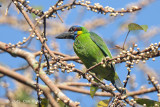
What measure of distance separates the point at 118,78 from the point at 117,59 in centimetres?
142

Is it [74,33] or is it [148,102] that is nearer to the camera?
[148,102]

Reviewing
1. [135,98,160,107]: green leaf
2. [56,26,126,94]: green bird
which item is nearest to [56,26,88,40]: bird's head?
[56,26,126,94]: green bird

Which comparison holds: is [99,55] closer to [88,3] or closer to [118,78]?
[118,78]

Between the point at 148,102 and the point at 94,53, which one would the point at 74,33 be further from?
the point at 148,102

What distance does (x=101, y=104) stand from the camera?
2.10 metres

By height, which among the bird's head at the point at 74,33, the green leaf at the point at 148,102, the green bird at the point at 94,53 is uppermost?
the bird's head at the point at 74,33

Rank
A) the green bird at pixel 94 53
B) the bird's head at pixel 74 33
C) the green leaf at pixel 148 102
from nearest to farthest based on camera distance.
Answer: the green leaf at pixel 148 102 < the green bird at pixel 94 53 < the bird's head at pixel 74 33

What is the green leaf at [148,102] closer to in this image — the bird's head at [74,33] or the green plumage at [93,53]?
the green plumage at [93,53]

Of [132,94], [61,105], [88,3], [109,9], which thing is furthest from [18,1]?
[132,94]

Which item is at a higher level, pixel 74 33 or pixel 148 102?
pixel 74 33

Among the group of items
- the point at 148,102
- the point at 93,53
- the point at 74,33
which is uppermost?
the point at 74,33

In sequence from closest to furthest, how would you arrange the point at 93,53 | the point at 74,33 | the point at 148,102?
the point at 148,102
the point at 93,53
the point at 74,33

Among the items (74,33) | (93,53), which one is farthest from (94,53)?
(74,33)

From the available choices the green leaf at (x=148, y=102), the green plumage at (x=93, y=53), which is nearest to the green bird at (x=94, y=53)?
the green plumage at (x=93, y=53)
